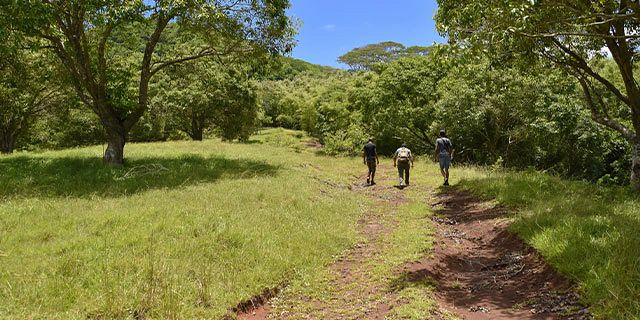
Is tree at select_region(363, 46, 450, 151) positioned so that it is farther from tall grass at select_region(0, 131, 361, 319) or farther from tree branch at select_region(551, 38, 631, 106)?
tall grass at select_region(0, 131, 361, 319)

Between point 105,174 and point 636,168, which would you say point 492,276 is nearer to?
point 636,168

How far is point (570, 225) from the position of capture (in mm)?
7590

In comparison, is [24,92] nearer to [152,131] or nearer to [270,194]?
[152,131]

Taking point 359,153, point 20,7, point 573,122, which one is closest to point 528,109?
point 573,122

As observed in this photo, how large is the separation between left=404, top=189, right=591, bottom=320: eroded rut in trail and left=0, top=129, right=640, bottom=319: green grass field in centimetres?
29

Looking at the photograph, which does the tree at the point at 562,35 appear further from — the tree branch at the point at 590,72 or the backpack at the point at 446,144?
the backpack at the point at 446,144

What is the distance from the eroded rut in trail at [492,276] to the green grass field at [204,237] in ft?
0.94

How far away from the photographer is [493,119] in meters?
25.9

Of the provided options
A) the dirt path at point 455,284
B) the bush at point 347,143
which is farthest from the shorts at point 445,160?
the bush at point 347,143

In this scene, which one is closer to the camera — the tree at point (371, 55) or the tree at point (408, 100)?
the tree at point (408, 100)

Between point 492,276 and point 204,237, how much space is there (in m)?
5.08

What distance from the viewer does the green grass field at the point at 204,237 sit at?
534 cm

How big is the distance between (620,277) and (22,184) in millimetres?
14182

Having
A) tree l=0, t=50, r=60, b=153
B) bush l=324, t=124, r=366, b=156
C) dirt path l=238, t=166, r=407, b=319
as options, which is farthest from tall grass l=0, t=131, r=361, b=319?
bush l=324, t=124, r=366, b=156
